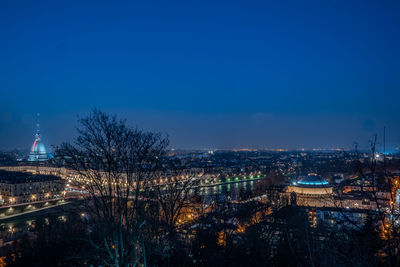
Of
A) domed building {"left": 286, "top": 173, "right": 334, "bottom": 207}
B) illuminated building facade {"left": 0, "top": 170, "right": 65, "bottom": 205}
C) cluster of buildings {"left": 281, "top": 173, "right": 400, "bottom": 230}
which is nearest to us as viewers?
cluster of buildings {"left": 281, "top": 173, "right": 400, "bottom": 230}

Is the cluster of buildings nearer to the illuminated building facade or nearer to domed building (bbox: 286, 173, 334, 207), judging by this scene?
domed building (bbox: 286, 173, 334, 207)

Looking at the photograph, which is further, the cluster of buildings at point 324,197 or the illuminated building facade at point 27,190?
the illuminated building facade at point 27,190

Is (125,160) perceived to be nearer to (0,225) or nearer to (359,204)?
(0,225)

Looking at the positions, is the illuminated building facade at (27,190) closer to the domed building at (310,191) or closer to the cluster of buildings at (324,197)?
the cluster of buildings at (324,197)

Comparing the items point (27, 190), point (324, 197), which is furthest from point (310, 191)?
point (27, 190)

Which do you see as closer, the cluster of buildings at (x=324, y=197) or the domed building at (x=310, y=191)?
the cluster of buildings at (x=324, y=197)

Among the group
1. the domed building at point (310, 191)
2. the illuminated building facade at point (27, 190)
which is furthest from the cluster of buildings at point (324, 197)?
the illuminated building facade at point (27, 190)

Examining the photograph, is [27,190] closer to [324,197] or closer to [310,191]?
[324,197]

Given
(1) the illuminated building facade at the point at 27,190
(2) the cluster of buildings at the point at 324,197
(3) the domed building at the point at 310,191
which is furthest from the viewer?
(1) the illuminated building facade at the point at 27,190

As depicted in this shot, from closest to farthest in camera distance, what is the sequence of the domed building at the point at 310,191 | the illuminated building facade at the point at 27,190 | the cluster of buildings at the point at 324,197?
the cluster of buildings at the point at 324,197 → the domed building at the point at 310,191 → the illuminated building facade at the point at 27,190

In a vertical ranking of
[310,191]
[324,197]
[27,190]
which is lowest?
[310,191]

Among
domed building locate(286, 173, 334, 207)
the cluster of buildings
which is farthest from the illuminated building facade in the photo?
domed building locate(286, 173, 334, 207)

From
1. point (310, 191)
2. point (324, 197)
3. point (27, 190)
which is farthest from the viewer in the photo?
point (310, 191)
